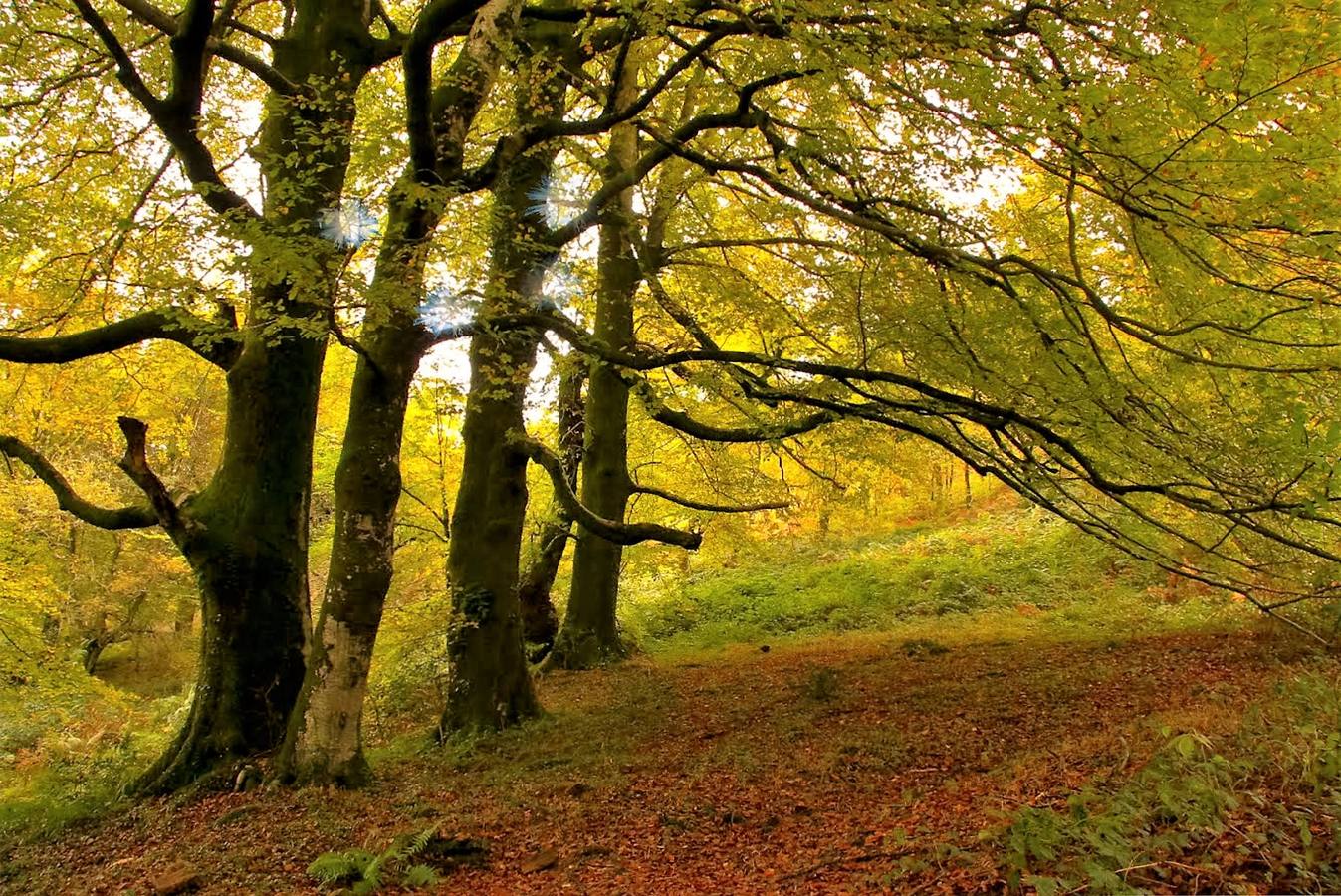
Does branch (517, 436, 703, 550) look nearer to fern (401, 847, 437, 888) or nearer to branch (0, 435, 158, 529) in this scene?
branch (0, 435, 158, 529)

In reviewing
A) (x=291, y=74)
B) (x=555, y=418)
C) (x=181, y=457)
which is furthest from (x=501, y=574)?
(x=181, y=457)

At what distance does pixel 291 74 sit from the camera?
7.65m

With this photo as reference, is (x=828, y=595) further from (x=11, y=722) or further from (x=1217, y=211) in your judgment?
(x=11, y=722)

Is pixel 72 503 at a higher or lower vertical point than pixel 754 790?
higher

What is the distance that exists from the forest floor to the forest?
Result: 2.1 inches

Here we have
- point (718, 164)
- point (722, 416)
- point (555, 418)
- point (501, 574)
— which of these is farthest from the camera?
point (555, 418)

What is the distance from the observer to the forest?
4137 mm

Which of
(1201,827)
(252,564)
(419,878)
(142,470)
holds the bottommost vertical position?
(419,878)

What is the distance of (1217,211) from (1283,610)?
652 cm

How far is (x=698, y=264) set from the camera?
9828 mm

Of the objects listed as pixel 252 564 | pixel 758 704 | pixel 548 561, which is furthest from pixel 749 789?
pixel 548 561

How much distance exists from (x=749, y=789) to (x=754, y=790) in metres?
0.05

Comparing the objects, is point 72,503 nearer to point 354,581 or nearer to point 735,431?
point 354,581

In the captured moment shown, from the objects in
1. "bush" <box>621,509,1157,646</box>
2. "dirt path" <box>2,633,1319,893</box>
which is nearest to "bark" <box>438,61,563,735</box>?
"dirt path" <box>2,633,1319,893</box>
